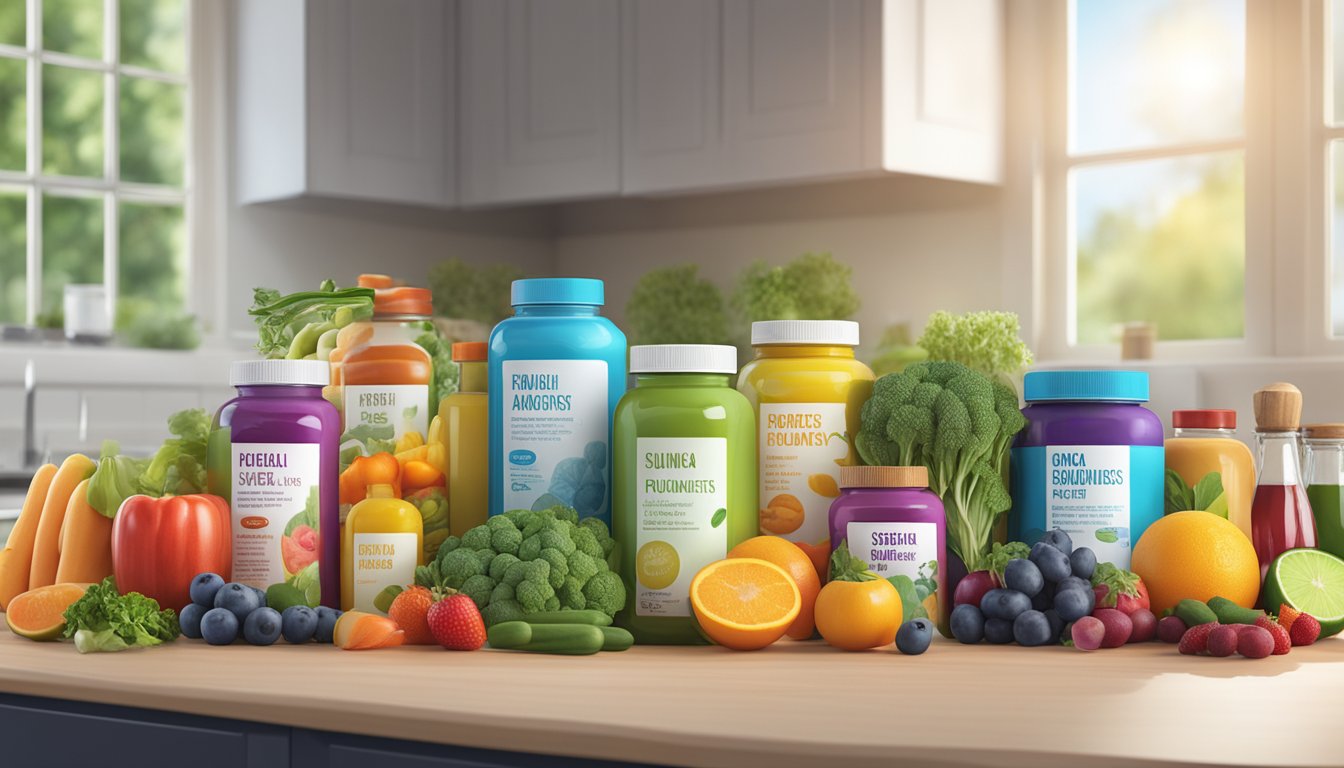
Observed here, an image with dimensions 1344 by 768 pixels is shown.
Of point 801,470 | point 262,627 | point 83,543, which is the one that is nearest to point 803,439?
point 801,470

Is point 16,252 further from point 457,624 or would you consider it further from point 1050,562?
point 1050,562

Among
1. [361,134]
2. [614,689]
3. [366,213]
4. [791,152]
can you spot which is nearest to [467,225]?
[366,213]

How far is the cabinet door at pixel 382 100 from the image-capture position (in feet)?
13.0

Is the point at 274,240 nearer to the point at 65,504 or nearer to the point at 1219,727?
the point at 65,504

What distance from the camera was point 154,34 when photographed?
4.08 metres

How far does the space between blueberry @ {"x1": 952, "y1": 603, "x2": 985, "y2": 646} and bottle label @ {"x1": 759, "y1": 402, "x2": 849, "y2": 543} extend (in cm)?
13

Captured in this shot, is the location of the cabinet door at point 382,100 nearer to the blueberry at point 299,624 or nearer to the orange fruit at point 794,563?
the blueberry at point 299,624

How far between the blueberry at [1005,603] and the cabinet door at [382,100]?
124 inches

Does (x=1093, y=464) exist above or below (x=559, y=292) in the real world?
below

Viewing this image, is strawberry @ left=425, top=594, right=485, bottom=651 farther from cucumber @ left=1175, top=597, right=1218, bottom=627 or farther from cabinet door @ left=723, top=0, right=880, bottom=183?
cabinet door @ left=723, top=0, right=880, bottom=183

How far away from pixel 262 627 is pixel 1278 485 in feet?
2.79

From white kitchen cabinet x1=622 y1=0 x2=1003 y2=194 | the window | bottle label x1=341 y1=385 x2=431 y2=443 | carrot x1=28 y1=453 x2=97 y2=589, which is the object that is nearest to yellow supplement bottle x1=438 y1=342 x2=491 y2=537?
bottle label x1=341 y1=385 x2=431 y2=443

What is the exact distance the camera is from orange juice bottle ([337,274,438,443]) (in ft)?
4.04

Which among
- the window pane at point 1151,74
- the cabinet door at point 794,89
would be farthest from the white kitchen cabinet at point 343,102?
the window pane at point 1151,74
